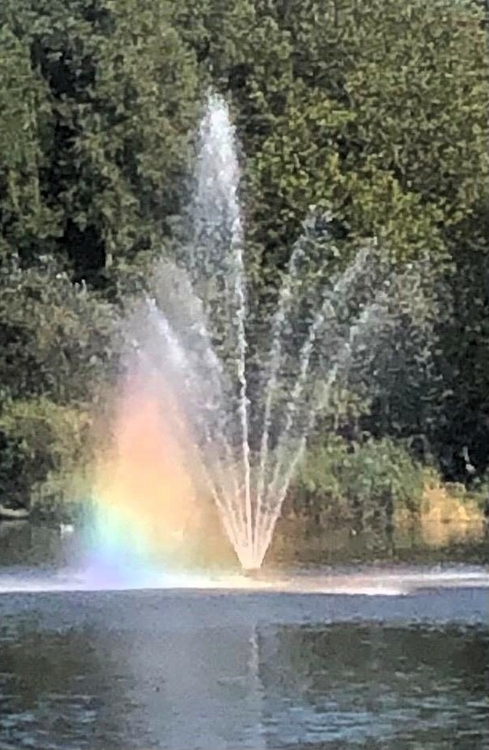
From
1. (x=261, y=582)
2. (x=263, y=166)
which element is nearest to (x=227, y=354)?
(x=263, y=166)

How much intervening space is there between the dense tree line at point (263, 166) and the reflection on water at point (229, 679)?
1482 centimetres

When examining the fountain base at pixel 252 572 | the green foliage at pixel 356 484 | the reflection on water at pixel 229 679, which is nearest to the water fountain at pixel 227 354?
the green foliage at pixel 356 484

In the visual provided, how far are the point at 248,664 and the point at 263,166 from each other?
18.7 metres

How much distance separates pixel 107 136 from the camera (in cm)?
3048

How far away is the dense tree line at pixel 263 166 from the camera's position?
29.7 metres

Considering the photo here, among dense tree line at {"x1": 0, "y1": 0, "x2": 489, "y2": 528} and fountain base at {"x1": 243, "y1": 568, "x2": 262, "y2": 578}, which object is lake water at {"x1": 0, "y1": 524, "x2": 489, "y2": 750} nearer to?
fountain base at {"x1": 243, "y1": 568, "x2": 262, "y2": 578}

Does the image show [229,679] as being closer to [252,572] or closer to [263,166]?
[252,572]

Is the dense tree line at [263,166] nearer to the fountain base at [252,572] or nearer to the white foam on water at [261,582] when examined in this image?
the fountain base at [252,572]

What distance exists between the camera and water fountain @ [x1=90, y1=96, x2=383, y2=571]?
25203mm

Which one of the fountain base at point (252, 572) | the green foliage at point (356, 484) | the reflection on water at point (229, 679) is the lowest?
the reflection on water at point (229, 679)

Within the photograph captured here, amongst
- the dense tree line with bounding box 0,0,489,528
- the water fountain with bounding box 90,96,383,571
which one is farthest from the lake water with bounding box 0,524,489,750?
the dense tree line with bounding box 0,0,489,528

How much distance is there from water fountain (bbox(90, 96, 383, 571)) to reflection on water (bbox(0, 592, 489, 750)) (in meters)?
9.16

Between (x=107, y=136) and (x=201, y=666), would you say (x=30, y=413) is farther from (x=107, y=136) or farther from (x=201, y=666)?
(x=201, y=666)

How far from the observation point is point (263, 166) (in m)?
30.3
